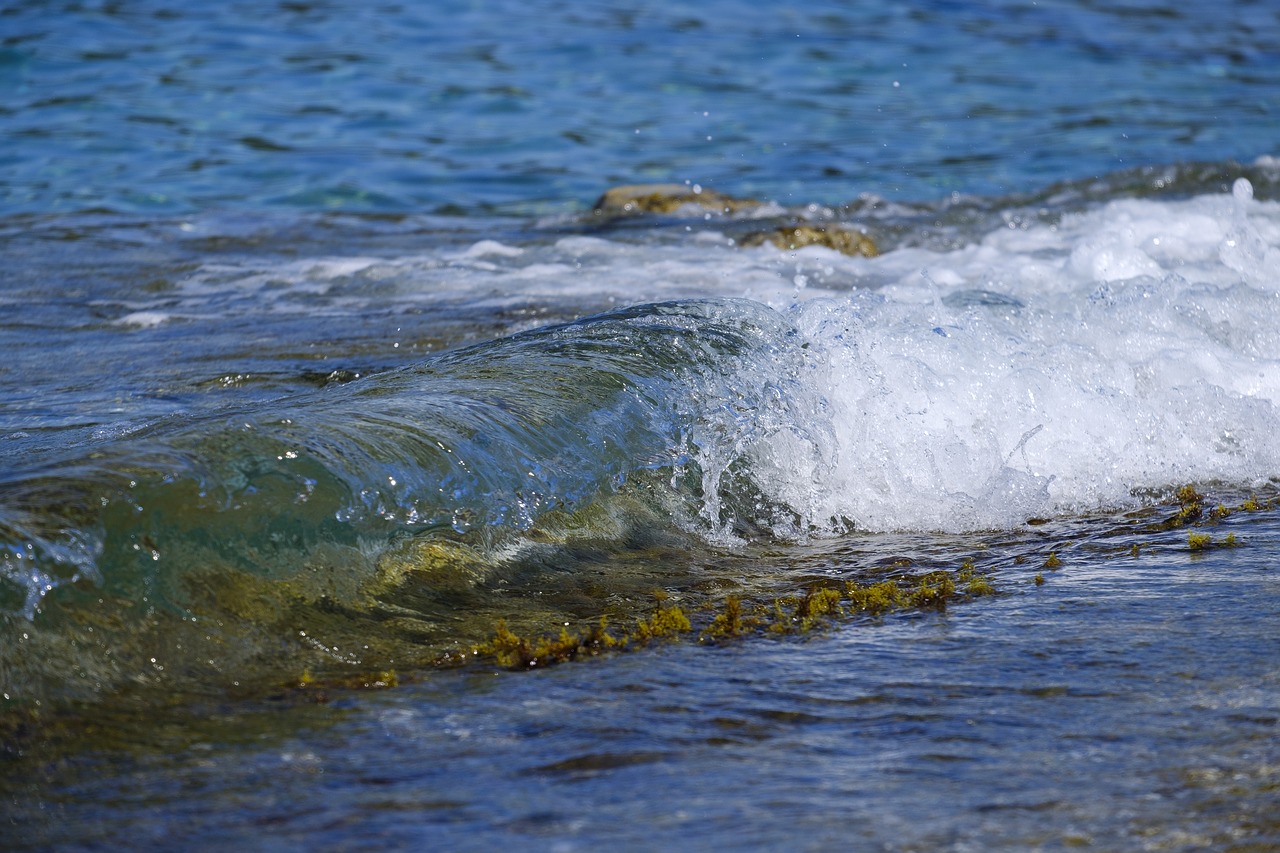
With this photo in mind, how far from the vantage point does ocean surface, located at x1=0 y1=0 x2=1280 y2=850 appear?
248cm

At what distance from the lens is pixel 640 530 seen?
416 cm

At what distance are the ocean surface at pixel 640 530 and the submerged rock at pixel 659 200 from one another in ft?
0.14

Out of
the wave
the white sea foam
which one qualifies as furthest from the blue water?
the wave

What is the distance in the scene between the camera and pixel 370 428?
4109mm

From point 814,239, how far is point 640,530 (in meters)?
5.19

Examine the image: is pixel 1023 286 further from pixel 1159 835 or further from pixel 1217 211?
pixel 1159 835

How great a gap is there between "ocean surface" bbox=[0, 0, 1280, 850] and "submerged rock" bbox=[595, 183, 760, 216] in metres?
0.04

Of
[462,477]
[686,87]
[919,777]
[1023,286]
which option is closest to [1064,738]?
[919,777]

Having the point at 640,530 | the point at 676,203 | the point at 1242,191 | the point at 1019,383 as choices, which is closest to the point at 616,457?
the point at 640,530

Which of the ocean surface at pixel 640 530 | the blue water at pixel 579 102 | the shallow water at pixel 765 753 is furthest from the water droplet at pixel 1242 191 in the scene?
the shallow water at pixel 765 753

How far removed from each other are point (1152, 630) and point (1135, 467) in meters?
1.64

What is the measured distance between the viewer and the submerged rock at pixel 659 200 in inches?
403

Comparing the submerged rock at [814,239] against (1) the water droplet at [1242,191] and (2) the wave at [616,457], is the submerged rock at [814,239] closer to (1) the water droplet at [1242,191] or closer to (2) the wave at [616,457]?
(2) the wave at [616,457]

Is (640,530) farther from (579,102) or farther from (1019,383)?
(579,102)
